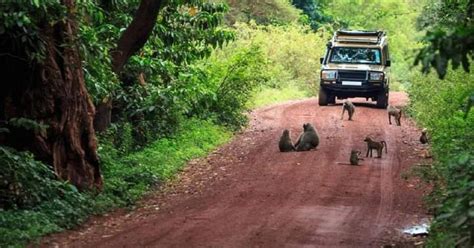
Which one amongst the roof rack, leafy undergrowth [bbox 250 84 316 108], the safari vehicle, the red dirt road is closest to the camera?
the red dirt road

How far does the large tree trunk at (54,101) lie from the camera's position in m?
11.6

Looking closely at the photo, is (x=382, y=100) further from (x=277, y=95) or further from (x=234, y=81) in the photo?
(x=277, y=95)

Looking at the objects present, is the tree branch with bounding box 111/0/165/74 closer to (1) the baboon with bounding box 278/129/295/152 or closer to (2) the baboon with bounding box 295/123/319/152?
(1) the baboon with bounding box 278/129/295/152

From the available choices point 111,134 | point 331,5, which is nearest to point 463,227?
point 111,134

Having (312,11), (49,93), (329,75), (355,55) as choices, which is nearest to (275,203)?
(49,93)

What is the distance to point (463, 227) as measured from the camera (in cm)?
623

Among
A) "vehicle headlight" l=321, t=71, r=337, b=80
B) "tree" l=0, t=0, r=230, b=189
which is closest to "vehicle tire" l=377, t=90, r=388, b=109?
"vehicle headlight" l=321, t=71, r=337, b=80

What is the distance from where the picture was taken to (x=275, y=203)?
12078 mm

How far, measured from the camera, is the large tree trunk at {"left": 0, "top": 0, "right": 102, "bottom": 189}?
458 inches

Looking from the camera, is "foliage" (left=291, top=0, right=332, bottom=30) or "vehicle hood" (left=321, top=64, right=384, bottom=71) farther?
"foliage" (left=291, top=0, right=332, bottom=30)

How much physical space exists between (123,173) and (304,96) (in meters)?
23.5

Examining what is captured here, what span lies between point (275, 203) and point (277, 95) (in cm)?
2265

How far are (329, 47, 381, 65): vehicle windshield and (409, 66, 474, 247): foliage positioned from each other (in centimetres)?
163

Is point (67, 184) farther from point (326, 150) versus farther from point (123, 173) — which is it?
point (326, 150)
